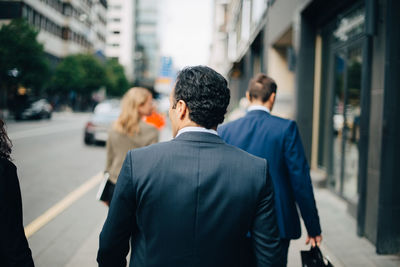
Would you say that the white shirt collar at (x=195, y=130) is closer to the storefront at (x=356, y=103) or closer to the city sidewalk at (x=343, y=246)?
the city sidewalk at (x=343, y=246)

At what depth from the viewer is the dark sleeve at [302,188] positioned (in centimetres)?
269

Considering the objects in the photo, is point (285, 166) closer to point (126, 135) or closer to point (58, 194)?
point (126, 135)

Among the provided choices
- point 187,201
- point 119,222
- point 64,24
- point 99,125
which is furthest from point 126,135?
point 64,24

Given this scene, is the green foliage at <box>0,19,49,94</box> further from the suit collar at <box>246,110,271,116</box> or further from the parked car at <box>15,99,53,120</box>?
the suit collar at <box>246,110,271,116</box>

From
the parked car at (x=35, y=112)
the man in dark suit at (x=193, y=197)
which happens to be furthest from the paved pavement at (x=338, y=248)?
the parked car at (x=35, y=112)

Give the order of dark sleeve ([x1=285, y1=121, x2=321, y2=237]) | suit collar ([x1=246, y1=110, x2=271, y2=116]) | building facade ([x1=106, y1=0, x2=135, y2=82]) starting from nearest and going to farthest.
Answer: dark sleeve ([x1=285, y1=121, x2=321, y2=237]) < suit collar ([x1=246, y1=110, x2=271, y2=116]) < building facade ([x1=106, y1=0, x2=135, y2=82])

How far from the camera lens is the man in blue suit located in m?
2.70

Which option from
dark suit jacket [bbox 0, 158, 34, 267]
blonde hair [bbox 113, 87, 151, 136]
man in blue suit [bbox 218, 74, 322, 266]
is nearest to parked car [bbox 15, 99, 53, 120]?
blonde hair [bbox 113, 87, 151, 136]

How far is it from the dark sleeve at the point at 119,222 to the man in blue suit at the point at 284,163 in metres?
1.39

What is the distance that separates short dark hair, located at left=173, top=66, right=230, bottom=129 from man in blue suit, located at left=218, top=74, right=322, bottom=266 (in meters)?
1.20

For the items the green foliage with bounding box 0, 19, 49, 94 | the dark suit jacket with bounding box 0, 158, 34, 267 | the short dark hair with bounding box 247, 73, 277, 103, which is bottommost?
the dark suit jacket with bounding box 0, 158, 34, 267

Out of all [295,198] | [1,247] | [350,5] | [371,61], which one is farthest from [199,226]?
[350,5]

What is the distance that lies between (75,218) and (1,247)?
401 cm

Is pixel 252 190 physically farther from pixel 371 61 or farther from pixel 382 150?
pixel 371 61
